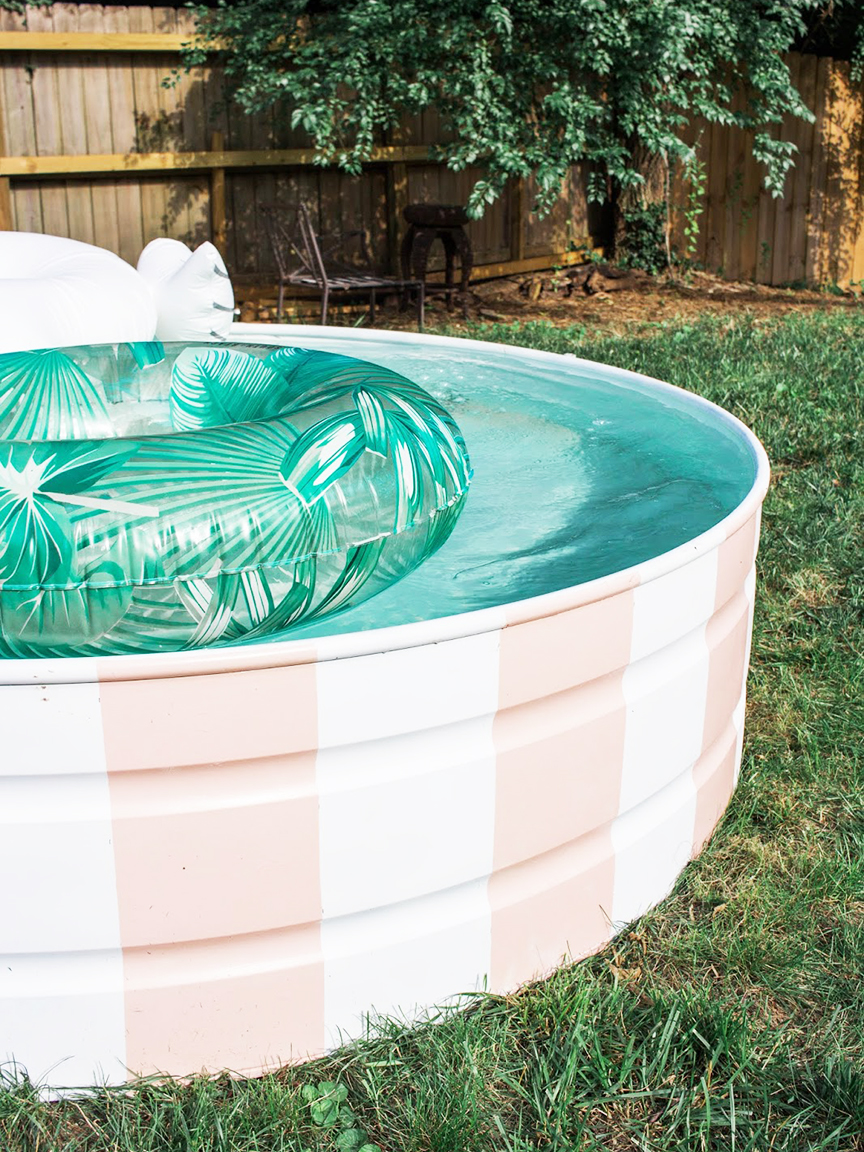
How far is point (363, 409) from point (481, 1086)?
106 cm

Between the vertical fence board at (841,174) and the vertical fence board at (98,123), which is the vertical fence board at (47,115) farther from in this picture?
the vertical fence board at (841,174)

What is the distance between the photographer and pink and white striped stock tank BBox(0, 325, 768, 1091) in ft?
5.08

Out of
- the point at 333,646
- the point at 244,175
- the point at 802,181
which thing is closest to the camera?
the point at 333,646

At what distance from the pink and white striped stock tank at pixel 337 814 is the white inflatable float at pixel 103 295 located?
1274 millimetres

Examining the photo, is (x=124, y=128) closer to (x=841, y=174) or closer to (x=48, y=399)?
(x=48, y=399)

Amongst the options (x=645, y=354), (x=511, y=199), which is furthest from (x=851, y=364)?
(x=511, y=199)

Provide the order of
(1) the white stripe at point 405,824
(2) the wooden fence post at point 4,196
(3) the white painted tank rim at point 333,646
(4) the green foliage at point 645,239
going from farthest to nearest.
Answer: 1. (4) the green foliage at point 645,239
2. (2) the wooden fence post at point 4,196
3. (1) the white stripe at point 405,824
4. (3) the white painted tank rim at point 333,646

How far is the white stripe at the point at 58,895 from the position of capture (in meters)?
1.50

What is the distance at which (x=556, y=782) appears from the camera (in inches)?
72.4

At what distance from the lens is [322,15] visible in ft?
23.9

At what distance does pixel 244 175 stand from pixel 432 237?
48.9 inches

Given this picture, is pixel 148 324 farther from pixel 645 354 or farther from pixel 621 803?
pixel 645 354

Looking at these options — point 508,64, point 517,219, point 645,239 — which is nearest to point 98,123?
point 508,64

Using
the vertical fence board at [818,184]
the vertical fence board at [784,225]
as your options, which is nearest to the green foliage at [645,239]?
the vertical fence board at [784,225]
